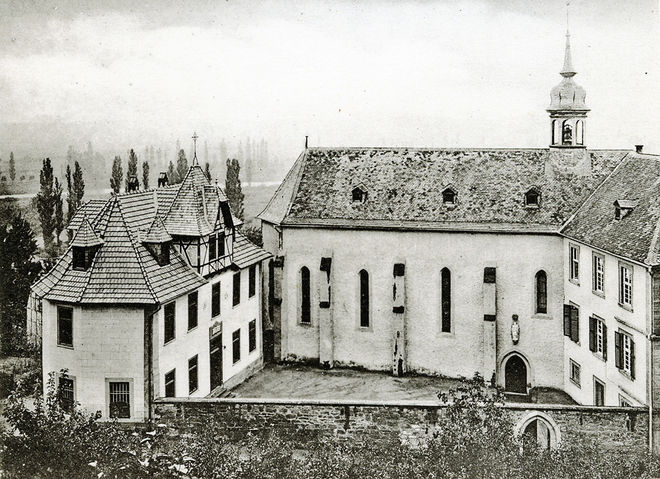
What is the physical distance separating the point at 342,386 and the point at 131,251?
1544cm

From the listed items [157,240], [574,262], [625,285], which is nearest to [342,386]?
[157,240]

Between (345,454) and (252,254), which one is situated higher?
(252,254)

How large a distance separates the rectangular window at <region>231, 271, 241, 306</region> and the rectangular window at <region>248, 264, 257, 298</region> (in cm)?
136

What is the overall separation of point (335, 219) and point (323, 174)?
3.71 m

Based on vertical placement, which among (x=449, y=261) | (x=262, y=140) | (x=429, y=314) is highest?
(x=262, y=140)

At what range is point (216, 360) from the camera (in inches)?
1494

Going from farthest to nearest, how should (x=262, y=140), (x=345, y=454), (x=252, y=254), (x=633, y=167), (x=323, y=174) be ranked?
(x=262, y=140), (x=323, y=174), (x=252, y=254), (x=633, y=167), (x=345, y=454)

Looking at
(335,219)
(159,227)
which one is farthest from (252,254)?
(159,227)

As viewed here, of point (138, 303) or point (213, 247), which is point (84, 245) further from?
point (213, 247)

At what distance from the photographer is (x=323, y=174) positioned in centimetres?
4656

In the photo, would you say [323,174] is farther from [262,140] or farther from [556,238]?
[556,238]

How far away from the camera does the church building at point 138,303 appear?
31109mm

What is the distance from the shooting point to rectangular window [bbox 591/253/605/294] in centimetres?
3584

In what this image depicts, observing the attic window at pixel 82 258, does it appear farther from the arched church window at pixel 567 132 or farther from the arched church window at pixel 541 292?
the arched church window at pixel 567 132
